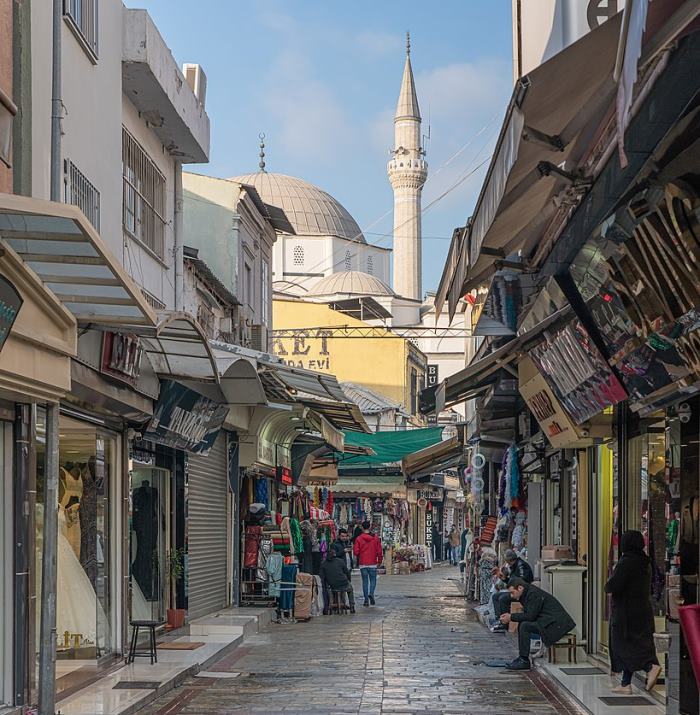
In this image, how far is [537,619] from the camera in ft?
48.0

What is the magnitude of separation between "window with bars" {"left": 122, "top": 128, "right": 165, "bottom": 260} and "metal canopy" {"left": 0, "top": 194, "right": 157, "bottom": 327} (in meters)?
6.49

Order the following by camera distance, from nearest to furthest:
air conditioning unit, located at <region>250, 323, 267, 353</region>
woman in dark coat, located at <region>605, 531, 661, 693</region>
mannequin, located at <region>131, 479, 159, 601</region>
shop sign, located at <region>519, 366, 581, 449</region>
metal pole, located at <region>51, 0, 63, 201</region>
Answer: metal pole, located at <region>51, 0, 63, 201</region>, woman in dark coat, located at <region>605, 531, 661, 693</region>, shop sign, located at <region>519, 366, 581, 449</region>, mannequin, located at <region>131, 479, 159, 601</region>, air conditioning unit, located at <region>250, 323, 267, 353</region>

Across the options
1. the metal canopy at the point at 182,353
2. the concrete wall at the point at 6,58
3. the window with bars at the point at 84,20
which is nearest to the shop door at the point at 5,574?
the concrete wall at the point at 6,58

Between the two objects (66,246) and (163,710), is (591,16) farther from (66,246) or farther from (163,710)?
(163,710)

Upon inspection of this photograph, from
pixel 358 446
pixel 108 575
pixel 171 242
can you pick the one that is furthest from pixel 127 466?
pixel 358 446

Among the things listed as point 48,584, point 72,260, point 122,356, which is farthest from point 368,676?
point 72,260

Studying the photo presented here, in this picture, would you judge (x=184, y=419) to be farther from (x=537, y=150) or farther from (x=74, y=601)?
(x=537, y=150)

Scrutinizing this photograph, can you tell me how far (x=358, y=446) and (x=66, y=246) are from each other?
79.4ft

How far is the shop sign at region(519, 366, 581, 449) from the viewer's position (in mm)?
14859

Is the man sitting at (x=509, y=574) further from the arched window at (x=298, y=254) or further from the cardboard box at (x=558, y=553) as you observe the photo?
the arched window at (x=298, y=254)

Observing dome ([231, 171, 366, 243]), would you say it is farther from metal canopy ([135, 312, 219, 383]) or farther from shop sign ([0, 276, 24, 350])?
shop sign ([0, 276, 24, 350])

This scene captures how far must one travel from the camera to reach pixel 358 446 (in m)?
33.0

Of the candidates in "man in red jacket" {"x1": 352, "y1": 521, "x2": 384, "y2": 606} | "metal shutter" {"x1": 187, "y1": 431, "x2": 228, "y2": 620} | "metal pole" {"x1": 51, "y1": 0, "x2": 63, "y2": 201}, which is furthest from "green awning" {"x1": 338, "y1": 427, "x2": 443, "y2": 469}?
"metal pole" {"x1": 51, "y1": 0, "x2": 63, "y2": 201}

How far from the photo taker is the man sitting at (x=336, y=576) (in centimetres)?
2438
